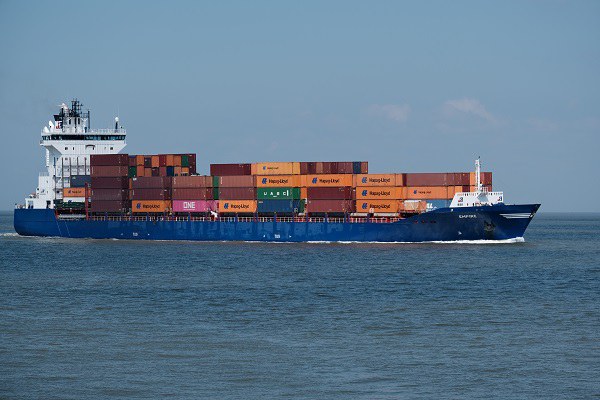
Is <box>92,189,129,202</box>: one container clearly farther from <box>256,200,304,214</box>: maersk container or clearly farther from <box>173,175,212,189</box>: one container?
<box>256,200,304,214</box>: maersk container

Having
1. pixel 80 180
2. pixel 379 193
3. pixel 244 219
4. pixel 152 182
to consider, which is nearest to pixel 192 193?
pixel 152 182

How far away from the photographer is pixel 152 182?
266ft

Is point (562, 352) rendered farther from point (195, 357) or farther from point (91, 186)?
point (91, 186)

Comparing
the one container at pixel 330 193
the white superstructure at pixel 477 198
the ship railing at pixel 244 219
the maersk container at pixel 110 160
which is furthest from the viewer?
the maersk container at pixel 110 160

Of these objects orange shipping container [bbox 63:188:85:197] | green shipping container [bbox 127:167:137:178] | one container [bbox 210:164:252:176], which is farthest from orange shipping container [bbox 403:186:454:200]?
orange shipping container [bbox 63:188:85:197]

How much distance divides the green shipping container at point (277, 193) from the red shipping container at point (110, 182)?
1439 cm

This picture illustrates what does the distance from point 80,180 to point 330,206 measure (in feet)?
90.9

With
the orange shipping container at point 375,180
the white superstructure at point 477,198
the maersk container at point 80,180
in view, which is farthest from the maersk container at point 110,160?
the white superstructure at point 477,198

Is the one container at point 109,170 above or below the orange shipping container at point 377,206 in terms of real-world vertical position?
above

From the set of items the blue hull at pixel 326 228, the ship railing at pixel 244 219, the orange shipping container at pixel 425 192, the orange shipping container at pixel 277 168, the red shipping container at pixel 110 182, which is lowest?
the blue hull at pixel 326 228

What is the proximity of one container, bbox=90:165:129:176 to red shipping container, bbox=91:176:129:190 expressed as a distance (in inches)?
15.4

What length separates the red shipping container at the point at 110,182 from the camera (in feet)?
269

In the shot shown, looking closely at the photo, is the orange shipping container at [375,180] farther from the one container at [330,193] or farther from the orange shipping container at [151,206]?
the orange shipping container at [151,206]

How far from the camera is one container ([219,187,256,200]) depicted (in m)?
76.7
